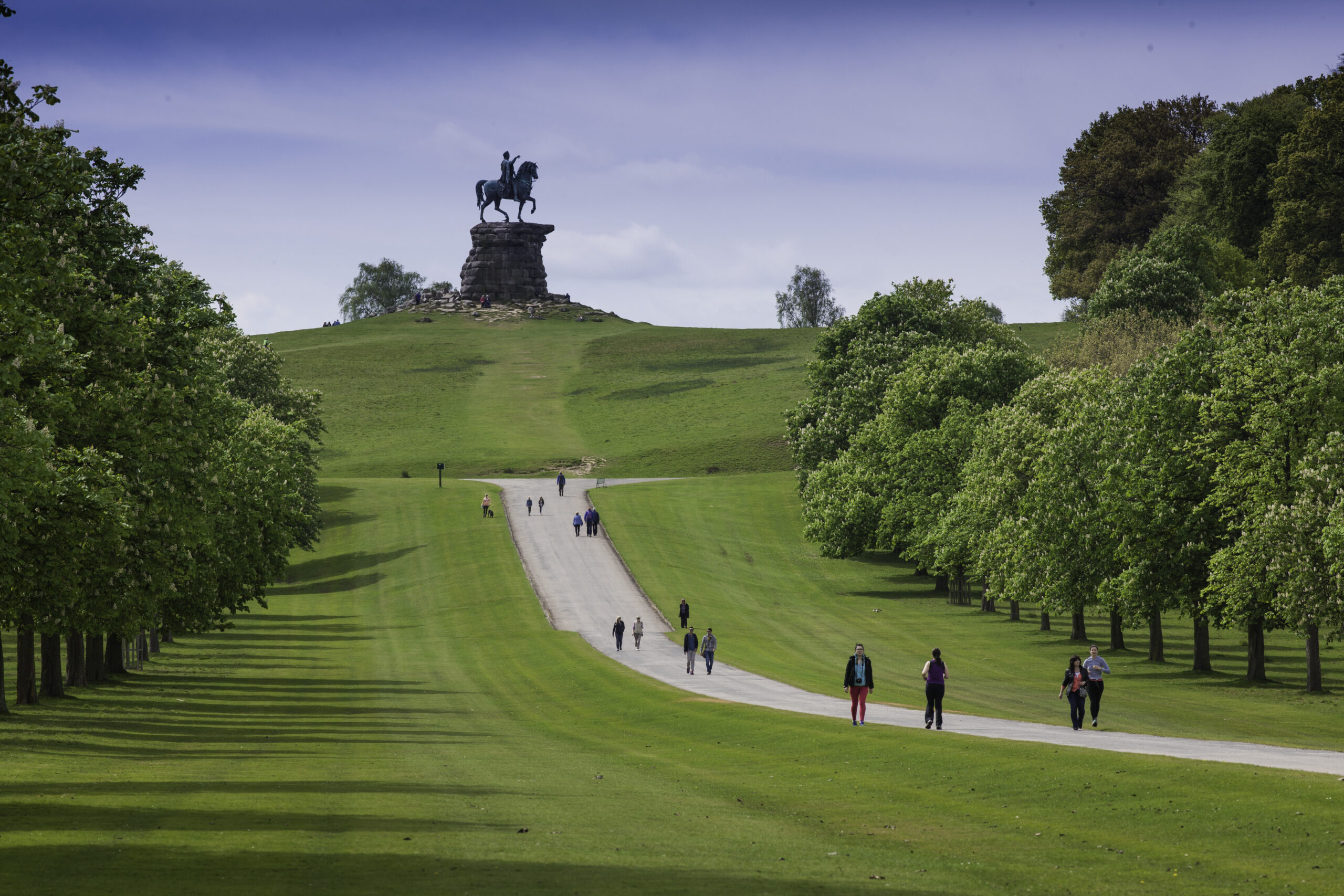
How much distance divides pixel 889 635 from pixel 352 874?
→ 53.6 m

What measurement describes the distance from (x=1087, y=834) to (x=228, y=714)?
2763 centimetres

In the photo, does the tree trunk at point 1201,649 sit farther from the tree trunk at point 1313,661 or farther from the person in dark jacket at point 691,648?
the person in dark jacket at point 691,648

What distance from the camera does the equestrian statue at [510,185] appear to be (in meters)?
187

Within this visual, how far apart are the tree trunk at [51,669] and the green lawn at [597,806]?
0.67 metres

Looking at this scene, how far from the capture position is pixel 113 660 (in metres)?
50.3

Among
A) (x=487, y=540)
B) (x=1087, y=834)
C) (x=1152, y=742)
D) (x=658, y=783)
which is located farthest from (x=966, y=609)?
(x=1087, y=834)

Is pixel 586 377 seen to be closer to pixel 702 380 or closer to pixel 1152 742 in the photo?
pixel 702 380

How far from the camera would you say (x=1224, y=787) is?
72.9ft

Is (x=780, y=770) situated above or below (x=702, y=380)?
below

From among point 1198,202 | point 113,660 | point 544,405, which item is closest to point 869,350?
point 1198,202

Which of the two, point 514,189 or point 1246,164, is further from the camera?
point 514,189

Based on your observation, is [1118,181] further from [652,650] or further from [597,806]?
[597,806]

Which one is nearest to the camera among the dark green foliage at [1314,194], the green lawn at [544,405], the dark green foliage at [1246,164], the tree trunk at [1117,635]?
the tree trunk at [1117,635]

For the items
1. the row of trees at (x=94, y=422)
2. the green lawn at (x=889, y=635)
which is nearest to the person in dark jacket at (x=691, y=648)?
the green lawn at (x=889, y=635)
